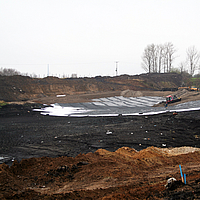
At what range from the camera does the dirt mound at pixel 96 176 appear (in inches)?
188

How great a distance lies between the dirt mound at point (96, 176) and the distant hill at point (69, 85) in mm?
30905

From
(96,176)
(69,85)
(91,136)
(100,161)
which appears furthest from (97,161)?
(69,85)

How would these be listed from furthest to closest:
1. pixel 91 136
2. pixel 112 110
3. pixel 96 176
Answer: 1. pixel 112 110
2. pixel 91 136
3. pixel 96 176

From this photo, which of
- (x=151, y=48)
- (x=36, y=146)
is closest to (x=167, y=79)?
(x=151, y=48)

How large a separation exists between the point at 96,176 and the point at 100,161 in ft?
3.92

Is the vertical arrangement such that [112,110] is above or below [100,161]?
above

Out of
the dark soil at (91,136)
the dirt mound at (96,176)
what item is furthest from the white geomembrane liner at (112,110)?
the dirt mound at (96,176)

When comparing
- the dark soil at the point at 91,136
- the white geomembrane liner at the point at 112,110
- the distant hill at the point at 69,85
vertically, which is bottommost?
the dark soil at the point at 91,136

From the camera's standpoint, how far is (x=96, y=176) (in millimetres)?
6113

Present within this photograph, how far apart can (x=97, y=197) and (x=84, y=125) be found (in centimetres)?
1140

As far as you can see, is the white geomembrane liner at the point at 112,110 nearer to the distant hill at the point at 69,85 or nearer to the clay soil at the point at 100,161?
the clay soil at the point at 100,161

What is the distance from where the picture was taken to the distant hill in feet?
124

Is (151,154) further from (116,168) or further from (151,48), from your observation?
(151,48)

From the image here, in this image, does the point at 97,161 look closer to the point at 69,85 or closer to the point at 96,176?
the point at 96,176
